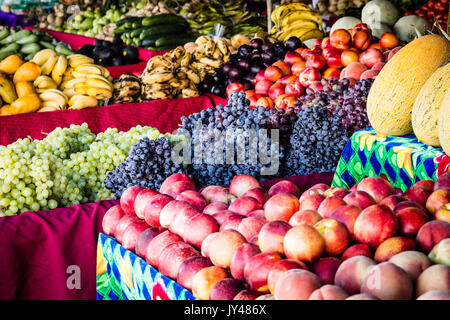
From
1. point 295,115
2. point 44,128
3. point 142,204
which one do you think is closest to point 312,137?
point 295,115

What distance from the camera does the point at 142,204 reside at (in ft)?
4.84

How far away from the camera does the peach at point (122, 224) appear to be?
4.76 ft

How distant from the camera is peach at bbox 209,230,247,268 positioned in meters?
1.13

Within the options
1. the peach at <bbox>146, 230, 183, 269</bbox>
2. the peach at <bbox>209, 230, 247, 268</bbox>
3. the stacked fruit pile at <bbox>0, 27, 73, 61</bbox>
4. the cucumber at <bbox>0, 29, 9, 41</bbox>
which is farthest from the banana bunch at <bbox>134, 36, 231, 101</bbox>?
the peach at <bbox>209, 230, 247, 268</bbox>

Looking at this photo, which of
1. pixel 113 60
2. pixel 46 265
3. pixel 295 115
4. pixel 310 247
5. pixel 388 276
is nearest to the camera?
pixel 388 276

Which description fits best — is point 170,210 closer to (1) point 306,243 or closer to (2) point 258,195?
(2) point 258,195

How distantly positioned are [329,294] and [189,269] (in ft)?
1.24

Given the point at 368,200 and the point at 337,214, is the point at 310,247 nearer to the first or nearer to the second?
the point at 337,214

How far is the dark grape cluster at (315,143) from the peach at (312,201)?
914 millimetres

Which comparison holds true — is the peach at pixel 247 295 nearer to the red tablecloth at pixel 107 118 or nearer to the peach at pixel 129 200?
the peach at pixel 129 200

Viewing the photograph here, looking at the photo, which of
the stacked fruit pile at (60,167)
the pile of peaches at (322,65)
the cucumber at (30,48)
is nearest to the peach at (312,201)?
the stacked fruit pile at (60,167)

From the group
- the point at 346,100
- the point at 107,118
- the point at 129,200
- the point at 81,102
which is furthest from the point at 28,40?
the point at 129,200

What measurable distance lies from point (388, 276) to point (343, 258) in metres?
0.18
